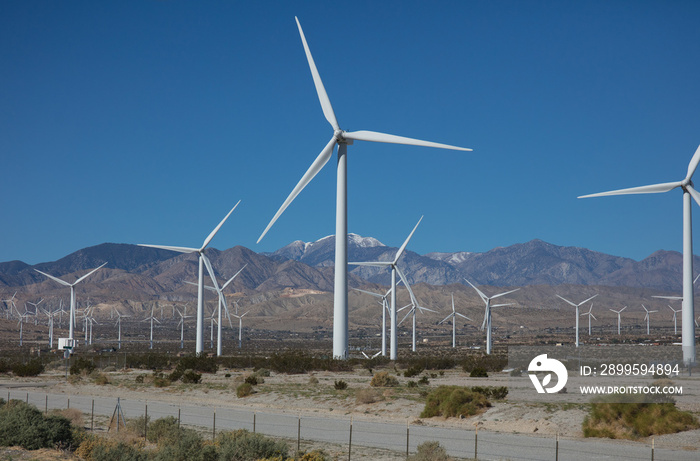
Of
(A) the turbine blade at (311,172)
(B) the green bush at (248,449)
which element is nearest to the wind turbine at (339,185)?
(A) the turbine blade at (311,172)

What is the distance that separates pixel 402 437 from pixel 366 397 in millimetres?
11153

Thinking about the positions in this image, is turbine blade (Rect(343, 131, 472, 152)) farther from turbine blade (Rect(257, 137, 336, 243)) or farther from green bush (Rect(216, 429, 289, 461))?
green bush (Rect(216, 429, 289, 461))

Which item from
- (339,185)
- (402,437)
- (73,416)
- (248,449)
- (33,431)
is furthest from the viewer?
(339,185)

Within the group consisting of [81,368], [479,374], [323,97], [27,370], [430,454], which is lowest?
[27,370]

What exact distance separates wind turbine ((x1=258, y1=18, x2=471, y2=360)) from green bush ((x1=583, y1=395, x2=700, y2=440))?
70.2ft

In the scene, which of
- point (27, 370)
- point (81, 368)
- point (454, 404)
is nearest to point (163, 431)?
point (454, 404)

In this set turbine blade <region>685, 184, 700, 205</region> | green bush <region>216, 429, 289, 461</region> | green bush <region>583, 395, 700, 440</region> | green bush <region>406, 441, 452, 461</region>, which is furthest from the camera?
turbine blade <region>685, 184, 700, 205</region>

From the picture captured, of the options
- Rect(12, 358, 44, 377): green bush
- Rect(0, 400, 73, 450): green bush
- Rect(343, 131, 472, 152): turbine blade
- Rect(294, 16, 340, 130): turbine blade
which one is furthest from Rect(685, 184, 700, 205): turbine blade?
Rect(12, 358, 44, 377): green bush

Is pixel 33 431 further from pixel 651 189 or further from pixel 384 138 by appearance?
pixel 651 189

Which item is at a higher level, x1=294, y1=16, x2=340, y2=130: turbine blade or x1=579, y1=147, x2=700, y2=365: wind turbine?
x1=294, y1=16, x2=340, y2=130: turbine blade

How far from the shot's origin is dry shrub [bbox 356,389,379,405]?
41.4 meters

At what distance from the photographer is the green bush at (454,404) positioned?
35906 mm

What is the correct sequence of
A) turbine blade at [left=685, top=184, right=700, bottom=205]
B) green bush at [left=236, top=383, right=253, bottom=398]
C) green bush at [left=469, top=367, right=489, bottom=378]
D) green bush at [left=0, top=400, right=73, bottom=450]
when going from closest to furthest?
1. green bush at [left=0, top=400, right=73, bottom=450]
2. green bush at [left=236, top=383, right=253, bottom=398]
3. turbine blade at [left=685, top=184, right=700, bottom=205]
4. green bush at [left=469, top=367, right=489, bottom=378]

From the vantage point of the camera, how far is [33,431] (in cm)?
2759
